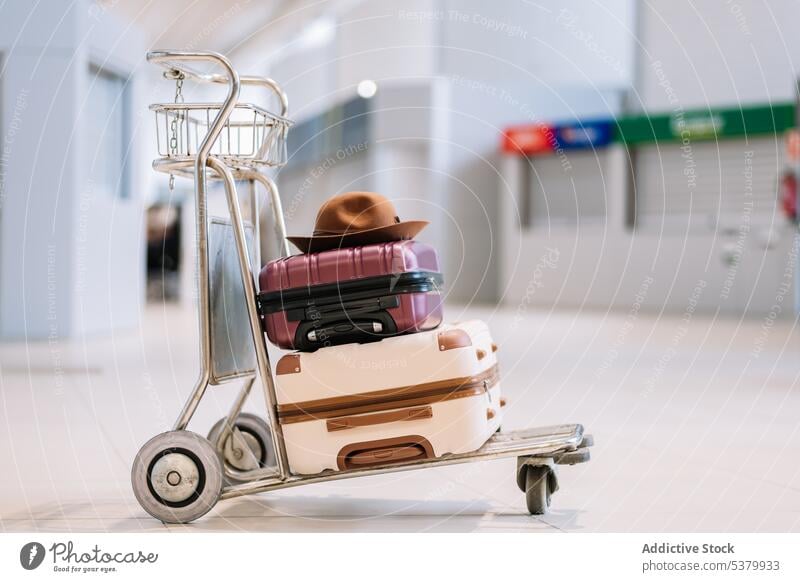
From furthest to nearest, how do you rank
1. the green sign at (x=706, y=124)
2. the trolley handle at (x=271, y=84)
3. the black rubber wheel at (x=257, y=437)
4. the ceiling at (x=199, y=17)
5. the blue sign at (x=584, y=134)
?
the ceiling at (x=199, y=17) < the blue sign at (x=584, y=134) < the green sign at (x=706, y=124) < the black rubber wheel at (x=257, y=437) < the trolley handle at (x=271, y=84)

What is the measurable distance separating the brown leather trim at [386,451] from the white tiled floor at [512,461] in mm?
142

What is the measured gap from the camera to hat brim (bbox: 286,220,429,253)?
246cm

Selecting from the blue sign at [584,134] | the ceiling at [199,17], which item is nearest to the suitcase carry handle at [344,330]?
the blue sign at [584,134]

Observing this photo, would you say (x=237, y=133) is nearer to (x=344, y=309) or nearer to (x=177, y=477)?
(x=344, y=309)

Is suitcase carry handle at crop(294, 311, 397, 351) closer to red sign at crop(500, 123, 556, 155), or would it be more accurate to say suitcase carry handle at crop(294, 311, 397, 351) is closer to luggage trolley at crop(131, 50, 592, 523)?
luggage trolley at crop(131, 50, 592, 523)

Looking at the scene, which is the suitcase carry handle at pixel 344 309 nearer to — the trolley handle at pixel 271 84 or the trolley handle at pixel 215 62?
the trolley handle at pixel 215 62

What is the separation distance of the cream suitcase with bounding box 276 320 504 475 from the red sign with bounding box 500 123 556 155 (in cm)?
1358

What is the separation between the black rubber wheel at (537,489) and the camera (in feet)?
8.08

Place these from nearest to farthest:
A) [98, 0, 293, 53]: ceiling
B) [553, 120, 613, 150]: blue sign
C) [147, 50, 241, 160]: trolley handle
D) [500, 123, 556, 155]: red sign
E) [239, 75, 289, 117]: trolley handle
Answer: [147, 50, 241, 160]: trolley handle → [239, 75, 289, 117]: trolley handle → [553, 120, 613, 150]: blue sign → [500, 123, 556, 155]: red sign → [98, 0, 293, 53]: ceiling

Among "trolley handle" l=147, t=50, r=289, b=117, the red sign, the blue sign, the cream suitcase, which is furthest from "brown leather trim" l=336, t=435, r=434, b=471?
the red sign

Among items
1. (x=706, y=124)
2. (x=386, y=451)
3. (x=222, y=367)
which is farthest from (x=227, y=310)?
(x=706, y=124)

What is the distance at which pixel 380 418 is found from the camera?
2408 mm

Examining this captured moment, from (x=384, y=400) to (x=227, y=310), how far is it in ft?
1.66
